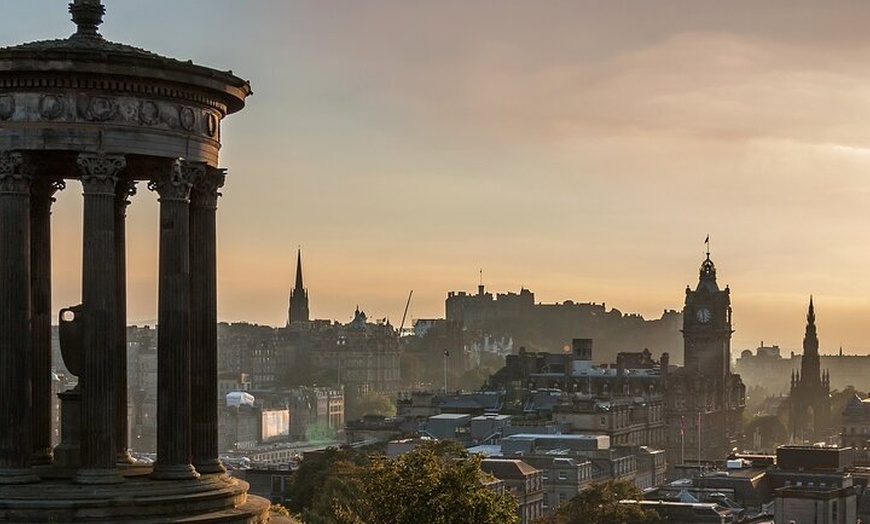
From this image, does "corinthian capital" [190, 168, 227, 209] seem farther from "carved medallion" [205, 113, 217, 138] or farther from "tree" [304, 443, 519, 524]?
"tree" [304, 443, 519, 524]

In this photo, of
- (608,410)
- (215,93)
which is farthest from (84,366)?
(608,410)

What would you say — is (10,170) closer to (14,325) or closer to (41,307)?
(14,325)

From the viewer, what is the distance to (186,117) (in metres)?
33.3

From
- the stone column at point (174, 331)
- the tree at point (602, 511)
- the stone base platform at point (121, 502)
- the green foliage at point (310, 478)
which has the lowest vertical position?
the tree at point (602, 511)

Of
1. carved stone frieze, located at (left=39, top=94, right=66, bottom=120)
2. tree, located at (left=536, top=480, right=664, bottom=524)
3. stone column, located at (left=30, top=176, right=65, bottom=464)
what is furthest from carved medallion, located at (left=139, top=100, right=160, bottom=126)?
tree, located at (left=536, top=480, right=664, bottom=524)

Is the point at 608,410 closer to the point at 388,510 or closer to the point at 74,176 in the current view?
the point at 388,510

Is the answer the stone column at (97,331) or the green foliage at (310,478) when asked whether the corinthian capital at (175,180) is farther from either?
the green foliage at (310,478)

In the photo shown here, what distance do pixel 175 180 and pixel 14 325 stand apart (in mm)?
4268

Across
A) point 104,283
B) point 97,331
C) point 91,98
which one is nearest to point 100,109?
point 91,98

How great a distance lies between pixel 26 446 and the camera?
104ft

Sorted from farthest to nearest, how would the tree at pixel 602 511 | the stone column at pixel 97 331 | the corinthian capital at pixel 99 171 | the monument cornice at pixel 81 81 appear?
the tree at pixel 602 511
the monument cornice at pixel 81 81
the corinthian capital at pixel 99 171
the stone column at pixel 97 331

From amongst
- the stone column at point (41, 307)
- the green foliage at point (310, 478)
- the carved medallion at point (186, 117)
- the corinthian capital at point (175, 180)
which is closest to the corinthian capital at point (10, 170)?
the stone column at point (41, 307)

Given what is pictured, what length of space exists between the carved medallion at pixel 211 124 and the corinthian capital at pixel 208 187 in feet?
2.51

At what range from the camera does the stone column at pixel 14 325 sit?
104 feet
